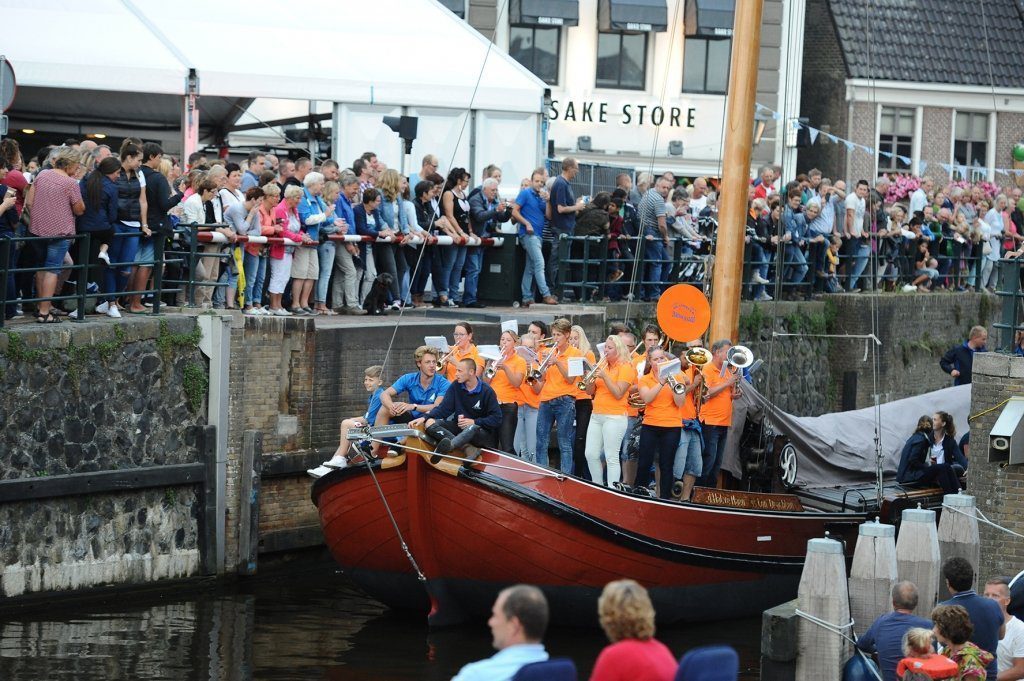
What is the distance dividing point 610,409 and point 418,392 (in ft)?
5.87

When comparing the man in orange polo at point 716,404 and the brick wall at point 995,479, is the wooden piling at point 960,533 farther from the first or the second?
the man in orange polo at point 716,404

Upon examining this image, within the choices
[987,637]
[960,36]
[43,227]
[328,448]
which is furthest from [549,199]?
[960,36]

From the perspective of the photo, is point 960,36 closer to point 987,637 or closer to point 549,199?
point 549,199

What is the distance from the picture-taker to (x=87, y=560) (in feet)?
49.5

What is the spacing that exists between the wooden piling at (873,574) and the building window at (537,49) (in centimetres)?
2164

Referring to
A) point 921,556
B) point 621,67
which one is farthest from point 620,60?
point 921,556

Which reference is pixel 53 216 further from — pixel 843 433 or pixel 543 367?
pixel 843 433

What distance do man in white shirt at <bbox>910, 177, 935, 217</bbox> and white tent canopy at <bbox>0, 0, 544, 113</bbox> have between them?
8008mm

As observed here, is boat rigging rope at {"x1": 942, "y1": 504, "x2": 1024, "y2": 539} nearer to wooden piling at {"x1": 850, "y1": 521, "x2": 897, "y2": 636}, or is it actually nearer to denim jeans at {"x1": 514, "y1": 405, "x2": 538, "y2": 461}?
wooden piling at {"x1": 850, "y1": 521, "x2": 897, "y2": 636}

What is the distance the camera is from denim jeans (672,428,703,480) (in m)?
16.2

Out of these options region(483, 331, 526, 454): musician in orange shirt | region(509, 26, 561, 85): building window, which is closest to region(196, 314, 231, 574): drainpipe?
region(483, 331, 526, 454): musician in orange shirt

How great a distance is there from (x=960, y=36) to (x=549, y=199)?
18.6m

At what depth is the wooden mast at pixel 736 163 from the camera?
17797mm

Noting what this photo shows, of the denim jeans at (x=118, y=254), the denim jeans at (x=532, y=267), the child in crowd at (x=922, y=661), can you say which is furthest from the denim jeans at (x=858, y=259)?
the child in crowd at (x=922, y=661)
